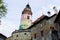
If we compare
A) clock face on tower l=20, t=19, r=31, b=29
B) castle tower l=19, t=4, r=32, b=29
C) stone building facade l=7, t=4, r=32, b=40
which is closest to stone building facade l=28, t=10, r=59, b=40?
stone building facade l=7, t=4, r=32, b=40

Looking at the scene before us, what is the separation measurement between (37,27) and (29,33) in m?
5.00

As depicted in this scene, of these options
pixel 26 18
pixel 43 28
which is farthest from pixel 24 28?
pixel 43 28

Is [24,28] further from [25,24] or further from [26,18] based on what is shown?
[26,18]

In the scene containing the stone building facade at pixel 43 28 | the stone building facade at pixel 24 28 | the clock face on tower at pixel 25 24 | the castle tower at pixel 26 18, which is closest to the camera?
the stone building facade at pixel 43 28

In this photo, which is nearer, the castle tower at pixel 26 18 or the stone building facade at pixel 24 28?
the stone building facade at pixel 24 28

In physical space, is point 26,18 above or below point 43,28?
above

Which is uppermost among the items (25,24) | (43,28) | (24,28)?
(25,24)

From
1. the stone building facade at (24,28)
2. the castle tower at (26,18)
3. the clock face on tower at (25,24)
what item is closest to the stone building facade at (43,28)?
the stone building facade at (24,28)

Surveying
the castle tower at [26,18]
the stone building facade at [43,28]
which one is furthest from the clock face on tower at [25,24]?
the stone building facade at [43,28]

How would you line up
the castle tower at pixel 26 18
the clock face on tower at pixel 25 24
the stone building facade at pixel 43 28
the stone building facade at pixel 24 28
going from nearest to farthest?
the stone building facade at pixel 43 28
the stone building facade at pixel 24 28
the clock face on tower at pixel 25 24
the castle tower at pixel 26 18

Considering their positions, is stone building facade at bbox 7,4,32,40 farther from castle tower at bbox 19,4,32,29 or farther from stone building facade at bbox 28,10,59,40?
stone building facade at bbox 28,10,59,40

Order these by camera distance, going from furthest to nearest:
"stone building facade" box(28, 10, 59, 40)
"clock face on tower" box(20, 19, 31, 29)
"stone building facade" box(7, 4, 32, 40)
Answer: "clock face on tower" box(20, 19, 31, 29) < "stone building facade" box(7, 4, 32, 40) < "stone building facade" box(28, 10, 59, 40)

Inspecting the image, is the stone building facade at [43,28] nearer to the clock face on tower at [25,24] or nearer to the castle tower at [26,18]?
the clock face on tower at [25,24]

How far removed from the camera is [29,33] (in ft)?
156
